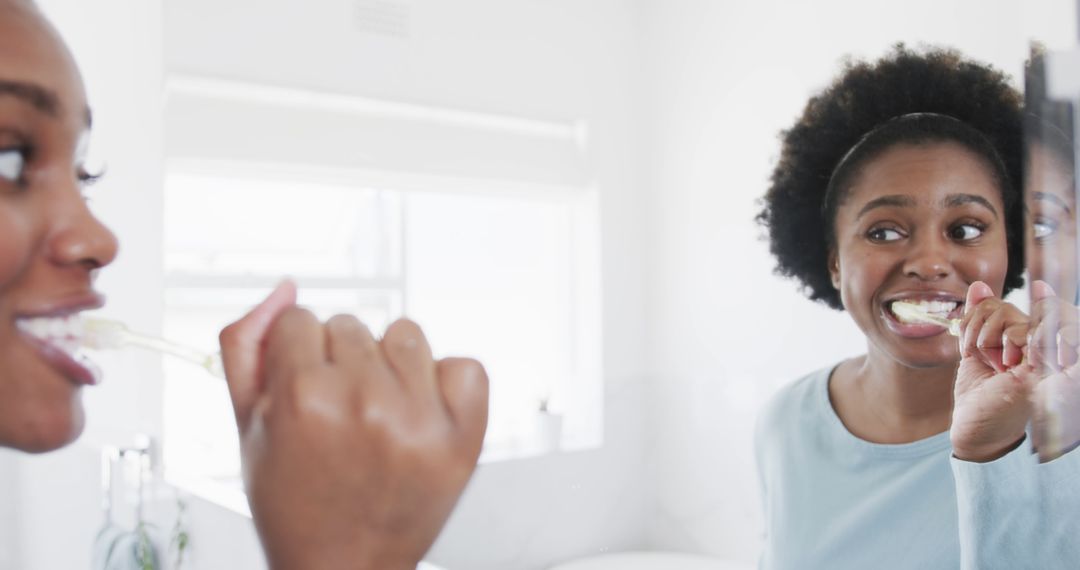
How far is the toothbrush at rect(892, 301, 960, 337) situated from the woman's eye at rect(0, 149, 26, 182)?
503 mm

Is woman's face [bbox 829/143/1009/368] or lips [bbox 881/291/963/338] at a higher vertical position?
woman's face [bbox 829/143/1009/368]

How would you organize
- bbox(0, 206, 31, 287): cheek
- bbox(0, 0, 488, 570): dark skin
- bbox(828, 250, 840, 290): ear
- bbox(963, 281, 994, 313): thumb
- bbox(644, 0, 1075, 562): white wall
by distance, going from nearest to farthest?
bbox(0, 0, 488, 570): dark skin < bbox(0, 206, 31, 287): cheek < bbox(963, 281, 994, 313): thumb < bbox(828, 250, 840, 290): ear < bbox(644, 0, 1075, 562): white wall

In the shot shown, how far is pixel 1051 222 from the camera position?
1.36ft

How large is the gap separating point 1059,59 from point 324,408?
46 cm

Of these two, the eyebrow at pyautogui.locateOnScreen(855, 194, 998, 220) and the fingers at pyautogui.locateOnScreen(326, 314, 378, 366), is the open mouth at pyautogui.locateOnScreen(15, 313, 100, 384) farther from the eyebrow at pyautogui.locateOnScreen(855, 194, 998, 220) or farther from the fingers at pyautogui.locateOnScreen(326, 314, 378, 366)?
the eyebrow at pyautogui.locateOnScreen(855, 194, 998, 220)

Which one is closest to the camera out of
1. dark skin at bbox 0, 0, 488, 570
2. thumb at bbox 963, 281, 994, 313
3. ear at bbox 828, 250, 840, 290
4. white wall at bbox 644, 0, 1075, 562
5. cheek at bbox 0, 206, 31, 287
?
dark skin at bbox 0, 0, 488, 570

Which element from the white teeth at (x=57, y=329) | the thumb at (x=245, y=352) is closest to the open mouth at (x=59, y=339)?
the white teeth at (x=57, y=329)

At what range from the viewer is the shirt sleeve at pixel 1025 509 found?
38 cm

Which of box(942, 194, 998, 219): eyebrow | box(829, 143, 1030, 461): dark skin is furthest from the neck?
box(942, 194, 998, 219): eyebrow

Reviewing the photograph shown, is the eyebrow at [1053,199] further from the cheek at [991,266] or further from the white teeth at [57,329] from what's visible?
the white teeth at [57,329]

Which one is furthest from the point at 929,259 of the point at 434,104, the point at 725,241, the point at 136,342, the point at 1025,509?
the point at 434,104

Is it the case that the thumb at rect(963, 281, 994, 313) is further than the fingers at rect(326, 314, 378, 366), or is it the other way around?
the thumb at rect(963, 281, 994, 313)

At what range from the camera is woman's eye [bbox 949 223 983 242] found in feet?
1.48

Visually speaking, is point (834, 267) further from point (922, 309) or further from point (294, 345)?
point (294, 345)
